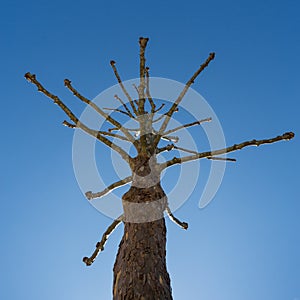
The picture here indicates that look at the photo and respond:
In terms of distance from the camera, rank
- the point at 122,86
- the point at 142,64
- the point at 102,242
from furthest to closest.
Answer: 1. the point at 122,86
2. the point at 142,64
3. the point at 102,242

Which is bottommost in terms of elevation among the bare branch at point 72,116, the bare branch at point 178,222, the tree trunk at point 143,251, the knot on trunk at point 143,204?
the tree trunk at point 143,251

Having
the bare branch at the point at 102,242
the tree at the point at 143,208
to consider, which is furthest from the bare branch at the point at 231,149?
the bare branch at the point at 102,242

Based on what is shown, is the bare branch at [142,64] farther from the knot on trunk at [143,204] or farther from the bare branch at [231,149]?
the knot on trunk at [143,204]

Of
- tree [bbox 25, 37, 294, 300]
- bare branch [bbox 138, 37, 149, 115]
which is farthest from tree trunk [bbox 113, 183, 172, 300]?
bare branch [bbox 138, 37, 149, 115]

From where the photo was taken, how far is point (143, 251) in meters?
3.12

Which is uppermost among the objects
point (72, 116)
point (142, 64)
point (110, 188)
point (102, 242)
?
point (142, 64)

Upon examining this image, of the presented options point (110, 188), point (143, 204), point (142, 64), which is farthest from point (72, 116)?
point (143, 204)

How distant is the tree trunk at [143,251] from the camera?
2812 millimetres

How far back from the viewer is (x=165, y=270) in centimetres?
309

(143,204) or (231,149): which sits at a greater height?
(231,149)

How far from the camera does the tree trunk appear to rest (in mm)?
2812

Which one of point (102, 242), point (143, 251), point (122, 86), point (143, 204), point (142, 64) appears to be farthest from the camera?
point (122, 86)

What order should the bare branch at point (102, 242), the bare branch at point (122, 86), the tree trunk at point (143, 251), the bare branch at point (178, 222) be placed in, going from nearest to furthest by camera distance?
the tree trunk at point (143, 251) → the bare branch at point (102, 242) → the bare branch at point (178, 222) → the bare branch at point (122, 86)

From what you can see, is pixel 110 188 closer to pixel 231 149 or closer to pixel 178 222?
pixel 178 222
